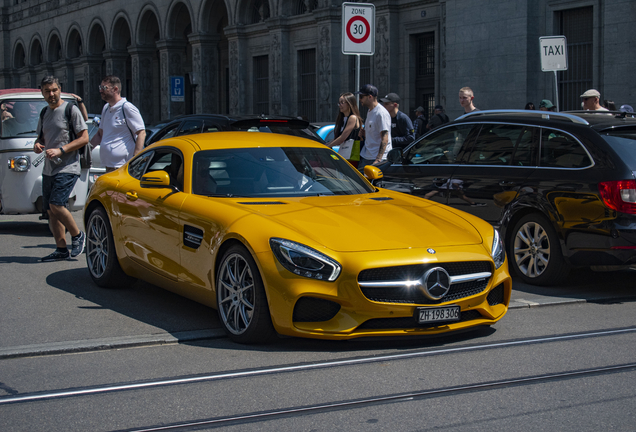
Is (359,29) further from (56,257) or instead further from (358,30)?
(56,257)

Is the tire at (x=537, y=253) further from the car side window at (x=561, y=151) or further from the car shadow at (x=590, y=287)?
the car side window at (x=561, y=151)

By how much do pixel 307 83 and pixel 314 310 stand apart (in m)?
25.1

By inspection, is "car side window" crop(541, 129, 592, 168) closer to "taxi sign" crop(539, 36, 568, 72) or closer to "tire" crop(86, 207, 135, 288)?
"tire" crop(86, 207, 135, 288)

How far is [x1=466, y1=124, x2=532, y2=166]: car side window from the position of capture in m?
8.29

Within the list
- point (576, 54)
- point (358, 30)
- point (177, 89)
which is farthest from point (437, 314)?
point (177, 89)

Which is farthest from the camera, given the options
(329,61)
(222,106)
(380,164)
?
(222,106)

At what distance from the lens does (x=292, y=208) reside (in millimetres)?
6152

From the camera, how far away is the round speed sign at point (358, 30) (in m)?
12.3

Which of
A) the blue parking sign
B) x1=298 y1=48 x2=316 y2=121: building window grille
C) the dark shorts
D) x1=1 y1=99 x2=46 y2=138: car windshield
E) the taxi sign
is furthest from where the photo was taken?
x1=298 y1=48 x2=316 y2=121: building window grille

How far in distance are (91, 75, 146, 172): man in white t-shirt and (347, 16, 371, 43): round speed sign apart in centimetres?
383

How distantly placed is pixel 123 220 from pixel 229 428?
359cm

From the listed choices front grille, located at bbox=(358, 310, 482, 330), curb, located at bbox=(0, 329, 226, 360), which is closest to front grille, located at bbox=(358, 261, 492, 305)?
front grille, located at bbox=(358, 310, 482, 330)

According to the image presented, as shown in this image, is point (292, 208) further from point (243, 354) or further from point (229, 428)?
point (229, 428)

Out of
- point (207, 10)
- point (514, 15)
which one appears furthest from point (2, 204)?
point (207, 10)
